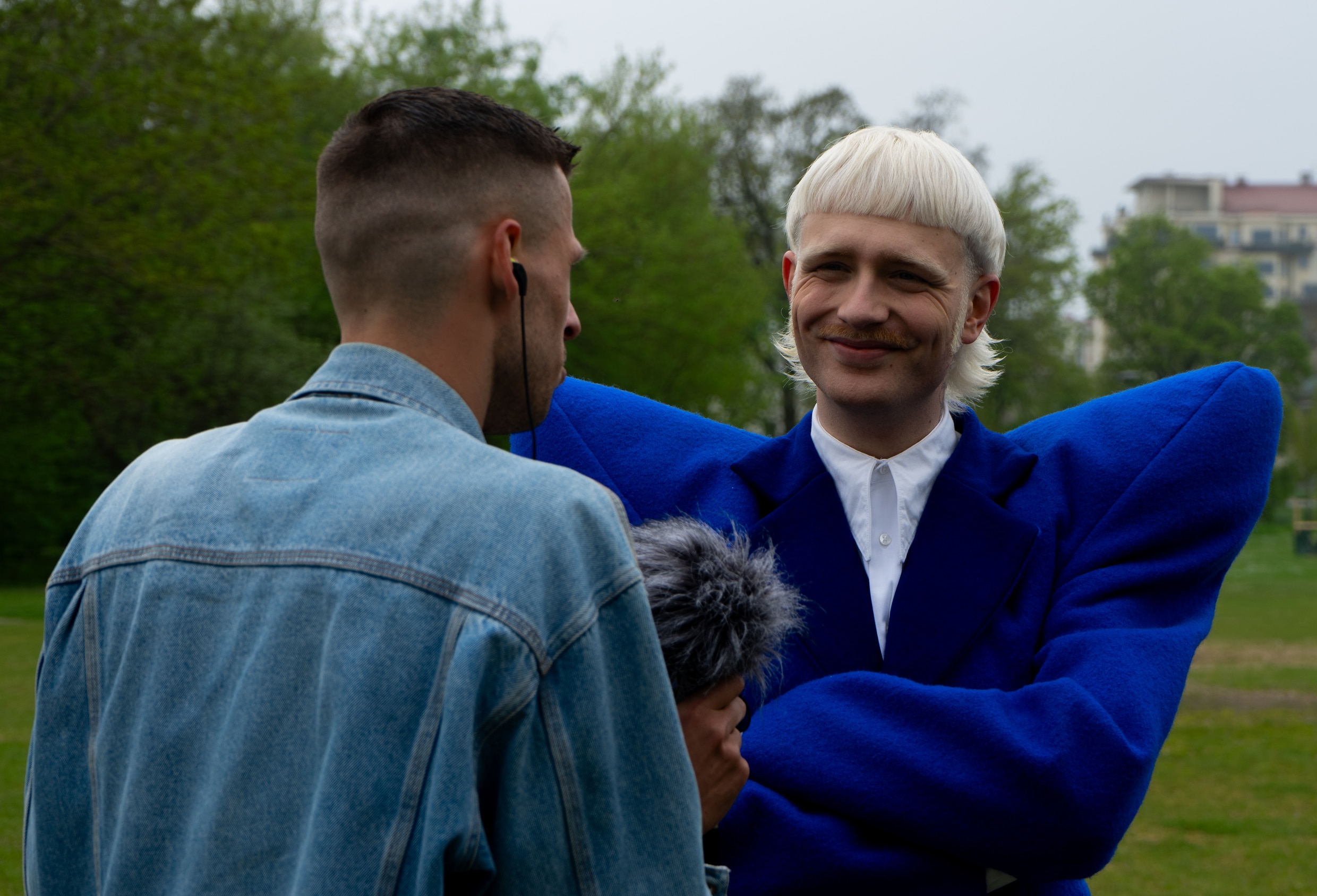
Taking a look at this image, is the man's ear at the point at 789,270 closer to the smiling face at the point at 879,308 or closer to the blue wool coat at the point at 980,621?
the smiling face at the point at 879,308

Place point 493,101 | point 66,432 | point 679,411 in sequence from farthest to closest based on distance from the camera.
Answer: point 66,432 → point 679,411 → point 493,101

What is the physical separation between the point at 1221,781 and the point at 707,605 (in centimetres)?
989

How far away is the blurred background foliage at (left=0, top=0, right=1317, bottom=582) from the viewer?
55.1ft

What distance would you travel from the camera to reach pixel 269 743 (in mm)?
1416

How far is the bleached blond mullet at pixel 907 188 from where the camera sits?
8.25 ft

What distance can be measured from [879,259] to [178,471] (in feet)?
4.86

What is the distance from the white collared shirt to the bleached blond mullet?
25 centimetres

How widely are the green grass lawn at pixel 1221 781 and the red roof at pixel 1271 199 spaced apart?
99.8 meters

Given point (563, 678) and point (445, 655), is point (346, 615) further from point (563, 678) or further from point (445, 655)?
point (563, 678)

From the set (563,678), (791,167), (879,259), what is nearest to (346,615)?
(563,678)

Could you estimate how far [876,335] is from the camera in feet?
8.39

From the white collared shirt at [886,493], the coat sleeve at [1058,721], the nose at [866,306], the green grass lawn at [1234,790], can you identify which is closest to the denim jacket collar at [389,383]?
the coat sleeve at [1058,721]

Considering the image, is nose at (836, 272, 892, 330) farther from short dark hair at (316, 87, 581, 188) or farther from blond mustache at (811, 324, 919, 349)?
short dark hair at (316, 87, 581, 188)

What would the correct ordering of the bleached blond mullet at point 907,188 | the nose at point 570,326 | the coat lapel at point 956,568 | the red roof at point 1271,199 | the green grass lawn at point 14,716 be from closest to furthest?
the nose at point 570,326 < the coat lapel at point 956,568 < the bleached blond mullet at point 907,188 < the green grass lawn at point 14,716 < the red roof at point 1271,199
